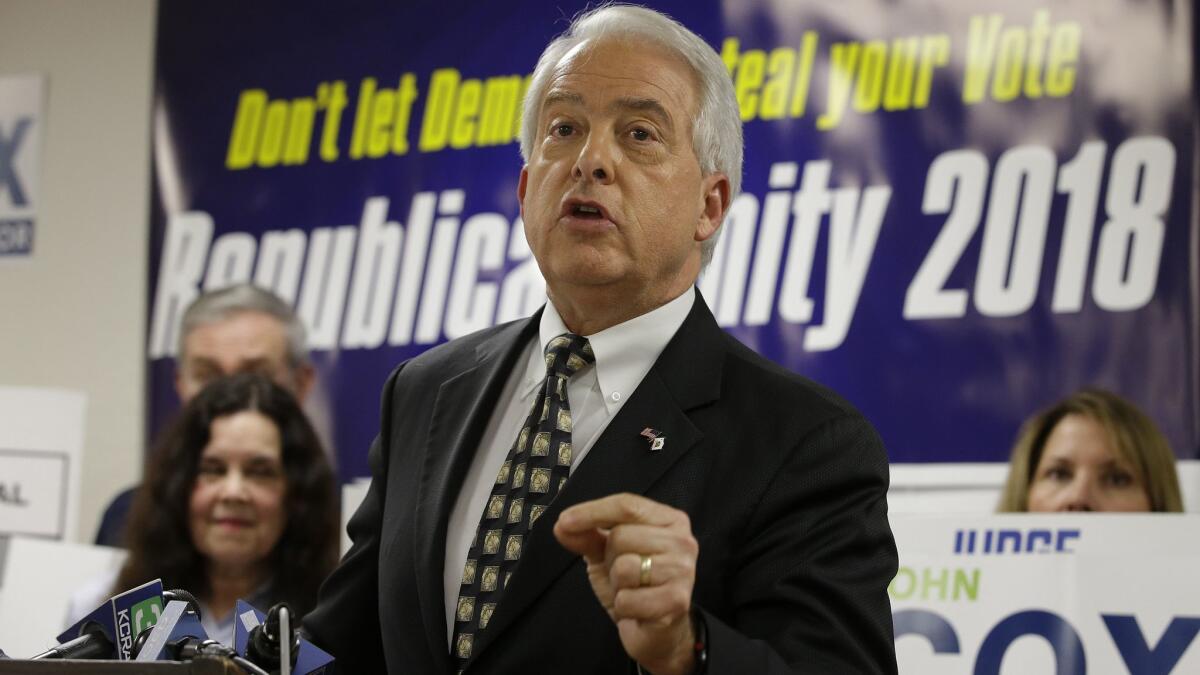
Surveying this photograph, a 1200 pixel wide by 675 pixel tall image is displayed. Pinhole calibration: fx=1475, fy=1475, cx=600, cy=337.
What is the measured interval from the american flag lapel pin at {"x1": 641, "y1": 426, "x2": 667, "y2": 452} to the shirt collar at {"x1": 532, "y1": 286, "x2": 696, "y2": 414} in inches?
4.3

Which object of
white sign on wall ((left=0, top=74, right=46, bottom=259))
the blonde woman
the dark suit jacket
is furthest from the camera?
white sign on wall ((left=0, top=74, right=46, bottom=259))

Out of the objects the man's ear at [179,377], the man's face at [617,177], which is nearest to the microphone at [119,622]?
the man's face at [617,177]

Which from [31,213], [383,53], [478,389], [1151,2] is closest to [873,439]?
[478,389]

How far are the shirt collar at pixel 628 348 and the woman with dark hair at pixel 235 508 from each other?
2190 mm

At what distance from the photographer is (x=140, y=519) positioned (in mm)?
4234

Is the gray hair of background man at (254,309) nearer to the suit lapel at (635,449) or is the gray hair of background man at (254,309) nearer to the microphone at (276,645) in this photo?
the suit lapel at (635,449)

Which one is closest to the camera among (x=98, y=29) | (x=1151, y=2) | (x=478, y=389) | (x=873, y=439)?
(x=873, y=439)

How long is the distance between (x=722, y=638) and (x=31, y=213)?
16.7 ft

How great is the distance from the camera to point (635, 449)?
6.00ft

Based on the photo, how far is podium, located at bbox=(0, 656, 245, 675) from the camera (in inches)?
54.3

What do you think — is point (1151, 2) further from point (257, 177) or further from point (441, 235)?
point (257, 177)

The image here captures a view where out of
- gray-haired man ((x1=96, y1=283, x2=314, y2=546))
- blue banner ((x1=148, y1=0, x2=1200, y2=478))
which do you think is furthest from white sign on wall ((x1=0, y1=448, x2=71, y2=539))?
blue banner ((x1=148, y1=0, x2=1200, y2=478))

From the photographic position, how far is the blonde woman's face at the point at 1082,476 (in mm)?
3828

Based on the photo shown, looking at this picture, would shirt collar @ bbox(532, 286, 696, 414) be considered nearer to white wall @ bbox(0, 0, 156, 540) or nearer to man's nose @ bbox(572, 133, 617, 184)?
man's nose @ bbox(572, 133, 617, 184)
